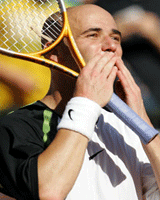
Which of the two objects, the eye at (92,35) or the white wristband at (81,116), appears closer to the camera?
the white wristband at (81,116)

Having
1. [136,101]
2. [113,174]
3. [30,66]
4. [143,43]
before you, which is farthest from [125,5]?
[113,174]

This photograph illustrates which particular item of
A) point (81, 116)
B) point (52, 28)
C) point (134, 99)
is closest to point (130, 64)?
point (52, 28)

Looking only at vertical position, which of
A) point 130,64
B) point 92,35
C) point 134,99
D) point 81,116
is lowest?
point 130,64

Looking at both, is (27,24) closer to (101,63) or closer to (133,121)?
(101,63)

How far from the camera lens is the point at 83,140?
44.9 inches

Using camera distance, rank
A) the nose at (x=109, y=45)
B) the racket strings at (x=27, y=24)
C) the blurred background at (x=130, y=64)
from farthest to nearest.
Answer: the blurred background at (x=130, y=64)
the racket strings at (x=27, y=24)
the nose at (x=109, y=45)

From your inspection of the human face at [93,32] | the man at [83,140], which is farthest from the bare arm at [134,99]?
the human face at [93,32]

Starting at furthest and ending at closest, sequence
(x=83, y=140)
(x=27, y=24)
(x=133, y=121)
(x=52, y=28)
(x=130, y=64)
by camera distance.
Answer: (x=130, y=64)
(x=27, y=24)
(x=52, y=28)
(x=133, y=121)
(x=83, y=140)

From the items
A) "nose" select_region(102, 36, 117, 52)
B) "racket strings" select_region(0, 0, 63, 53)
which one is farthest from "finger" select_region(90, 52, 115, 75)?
"racket strings" select_region(0, 0, 63, 53)

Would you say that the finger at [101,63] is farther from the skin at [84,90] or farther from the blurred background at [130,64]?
the blurred background at [130,64]

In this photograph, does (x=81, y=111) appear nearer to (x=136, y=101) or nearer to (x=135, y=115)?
(x=135, y=115)

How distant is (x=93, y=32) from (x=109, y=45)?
0.13 metres

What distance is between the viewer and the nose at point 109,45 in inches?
57.8

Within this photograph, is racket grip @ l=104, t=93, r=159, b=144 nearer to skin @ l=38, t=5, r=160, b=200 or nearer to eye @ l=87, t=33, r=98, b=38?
skin @ l=38, t=5, r=160, b=200
